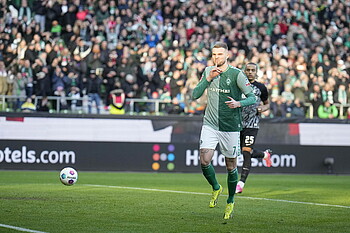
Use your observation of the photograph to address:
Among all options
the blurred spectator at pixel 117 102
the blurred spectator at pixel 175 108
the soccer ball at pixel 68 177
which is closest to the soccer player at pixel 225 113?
the soccer ball at pixel 68 177

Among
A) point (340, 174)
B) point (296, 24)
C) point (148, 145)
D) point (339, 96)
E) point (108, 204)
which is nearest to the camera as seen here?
point (108, 204)

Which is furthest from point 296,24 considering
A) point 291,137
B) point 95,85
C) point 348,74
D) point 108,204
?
point 108,204

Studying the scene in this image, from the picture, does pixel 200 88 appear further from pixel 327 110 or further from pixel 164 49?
pixel 164 49

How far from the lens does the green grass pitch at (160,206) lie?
30.3ft

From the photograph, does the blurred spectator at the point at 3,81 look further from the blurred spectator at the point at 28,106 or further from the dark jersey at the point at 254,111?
the dark jersey at the point at 254,111

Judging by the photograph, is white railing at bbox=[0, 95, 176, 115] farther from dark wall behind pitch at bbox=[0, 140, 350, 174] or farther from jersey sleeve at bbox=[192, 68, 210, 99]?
jersey sleeve at bbox=[192, 68, 210, 99]

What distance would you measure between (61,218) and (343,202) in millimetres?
5815

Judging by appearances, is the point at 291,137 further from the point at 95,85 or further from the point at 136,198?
the point at 136,198

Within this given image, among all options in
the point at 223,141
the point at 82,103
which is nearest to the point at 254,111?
the point at 223,141

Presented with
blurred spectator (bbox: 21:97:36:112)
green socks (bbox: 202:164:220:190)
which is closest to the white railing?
blurred spectator (bbox: 21:97:36:112)

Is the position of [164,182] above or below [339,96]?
below

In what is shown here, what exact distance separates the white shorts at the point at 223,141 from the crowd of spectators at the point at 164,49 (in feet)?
40.4

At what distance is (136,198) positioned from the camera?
1312cm

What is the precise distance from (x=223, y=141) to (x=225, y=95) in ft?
2.22
